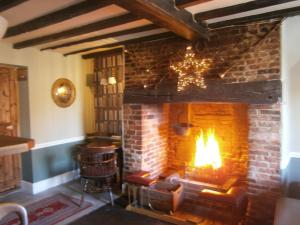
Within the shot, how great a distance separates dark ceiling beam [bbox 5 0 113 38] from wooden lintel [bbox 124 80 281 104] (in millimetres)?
1488

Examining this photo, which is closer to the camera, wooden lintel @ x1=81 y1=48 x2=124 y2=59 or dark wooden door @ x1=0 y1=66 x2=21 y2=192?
dark wooden door @ x1=0 y1=66 x2=21 y2=192

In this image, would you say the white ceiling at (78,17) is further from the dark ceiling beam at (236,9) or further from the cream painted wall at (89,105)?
the cream painted wall at (89,105)

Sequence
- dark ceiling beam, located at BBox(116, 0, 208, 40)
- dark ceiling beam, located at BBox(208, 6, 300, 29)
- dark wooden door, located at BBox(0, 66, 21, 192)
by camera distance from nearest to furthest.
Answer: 1. dark ceiling beam, located at BBox(116, 0, 208, 40)
2. dark ceiling beam, located at BBox(208, 6, 300, 29)
3. dark wooden door, located at BBox(0, 66, 21, 192)

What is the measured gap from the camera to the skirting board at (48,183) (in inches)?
159

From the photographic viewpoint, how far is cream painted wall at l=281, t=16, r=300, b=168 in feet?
9.26

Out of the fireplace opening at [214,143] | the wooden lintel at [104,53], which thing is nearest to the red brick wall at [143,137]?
the fireplace opening at [214,143]

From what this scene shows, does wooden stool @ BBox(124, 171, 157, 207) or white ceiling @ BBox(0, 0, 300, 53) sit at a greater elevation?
white ceiling @ BBox(0, 0, 300, 53)

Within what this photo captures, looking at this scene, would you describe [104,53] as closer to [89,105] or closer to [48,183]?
Result: [89,105]

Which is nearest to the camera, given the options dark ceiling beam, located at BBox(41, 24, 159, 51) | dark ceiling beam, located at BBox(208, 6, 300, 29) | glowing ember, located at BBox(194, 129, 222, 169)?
dark ceiling beam, located at BBox(208, 6, 300, 29)

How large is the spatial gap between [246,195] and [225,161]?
0.77m

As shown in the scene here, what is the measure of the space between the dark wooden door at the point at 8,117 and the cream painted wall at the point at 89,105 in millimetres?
1340

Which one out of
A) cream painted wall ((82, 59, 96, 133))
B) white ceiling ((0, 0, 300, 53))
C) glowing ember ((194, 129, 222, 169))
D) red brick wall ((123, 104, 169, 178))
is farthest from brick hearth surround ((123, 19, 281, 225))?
cream painted wall ((82, 59, 96, 133))

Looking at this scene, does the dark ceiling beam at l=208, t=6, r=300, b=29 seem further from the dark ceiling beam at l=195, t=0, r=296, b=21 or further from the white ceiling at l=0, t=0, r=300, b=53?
the dark ceiling beam at l=195, t=0, r=296, b=21

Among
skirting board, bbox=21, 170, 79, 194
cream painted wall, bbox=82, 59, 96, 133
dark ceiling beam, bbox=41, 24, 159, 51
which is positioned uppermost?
dark ceiling beam, bbox=41, 24, 159, 51
